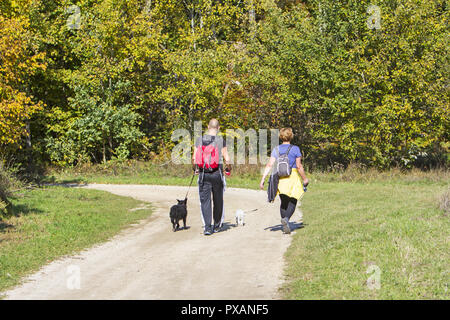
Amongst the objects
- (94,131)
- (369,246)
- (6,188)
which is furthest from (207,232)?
(94,131)

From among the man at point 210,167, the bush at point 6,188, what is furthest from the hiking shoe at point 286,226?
the bush at point 6,188

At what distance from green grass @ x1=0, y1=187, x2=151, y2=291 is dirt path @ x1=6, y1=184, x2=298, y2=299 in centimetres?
41

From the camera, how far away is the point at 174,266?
28.9ft

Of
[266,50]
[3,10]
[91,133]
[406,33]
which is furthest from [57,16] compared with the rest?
[406,33]

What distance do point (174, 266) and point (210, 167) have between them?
334 centimetres

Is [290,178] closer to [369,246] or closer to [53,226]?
[369,246]

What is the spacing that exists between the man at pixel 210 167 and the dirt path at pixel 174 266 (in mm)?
578

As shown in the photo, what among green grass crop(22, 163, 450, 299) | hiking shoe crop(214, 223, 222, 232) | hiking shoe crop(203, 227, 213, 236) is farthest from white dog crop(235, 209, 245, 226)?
green grass crop(22, 163, 450, 299)

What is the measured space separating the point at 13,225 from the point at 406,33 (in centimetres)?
1910

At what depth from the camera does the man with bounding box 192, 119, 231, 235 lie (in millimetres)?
11469

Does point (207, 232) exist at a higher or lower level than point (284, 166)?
lower

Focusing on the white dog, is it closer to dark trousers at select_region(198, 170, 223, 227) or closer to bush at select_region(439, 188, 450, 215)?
dark trousers at select_region(198, 170, 223, 227)

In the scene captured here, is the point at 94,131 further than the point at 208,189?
Yes
